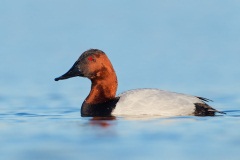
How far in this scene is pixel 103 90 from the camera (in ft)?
35.4

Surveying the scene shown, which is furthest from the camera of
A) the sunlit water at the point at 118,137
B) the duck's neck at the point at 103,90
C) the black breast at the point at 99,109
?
the duck's neck at the point at 103,90

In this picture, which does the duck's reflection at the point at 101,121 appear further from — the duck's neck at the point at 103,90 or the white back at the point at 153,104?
the duck's neck at the point at 103,90

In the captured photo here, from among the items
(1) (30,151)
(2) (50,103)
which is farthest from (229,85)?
(1) (30,151)

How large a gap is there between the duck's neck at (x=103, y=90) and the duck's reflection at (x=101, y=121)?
1.81 ft

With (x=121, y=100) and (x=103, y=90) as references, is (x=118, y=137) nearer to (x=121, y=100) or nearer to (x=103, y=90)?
(x=121, y=100)

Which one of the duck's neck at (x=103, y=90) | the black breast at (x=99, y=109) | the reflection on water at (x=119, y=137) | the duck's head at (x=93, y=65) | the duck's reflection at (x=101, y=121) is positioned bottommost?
the reflection on water at (x=119, y=137)

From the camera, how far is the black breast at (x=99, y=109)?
1027 centimetres

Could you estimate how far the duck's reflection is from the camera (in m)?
9.46

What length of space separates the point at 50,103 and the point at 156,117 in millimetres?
3378

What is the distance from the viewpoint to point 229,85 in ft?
51.6

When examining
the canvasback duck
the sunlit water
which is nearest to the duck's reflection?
the sunlit water

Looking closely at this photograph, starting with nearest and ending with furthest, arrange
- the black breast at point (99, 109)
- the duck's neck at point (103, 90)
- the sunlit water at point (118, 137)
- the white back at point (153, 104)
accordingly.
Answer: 1. the sunlit water at point (118, 137)
2. the white back at point (153, 104)
3. the black breast at point (99, 109)
4. the duck's neck at point (103, 90)

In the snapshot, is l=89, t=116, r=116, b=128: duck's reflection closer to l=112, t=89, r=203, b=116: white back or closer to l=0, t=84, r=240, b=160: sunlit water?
l=0, t=84, r=240, b=160: sunlit water

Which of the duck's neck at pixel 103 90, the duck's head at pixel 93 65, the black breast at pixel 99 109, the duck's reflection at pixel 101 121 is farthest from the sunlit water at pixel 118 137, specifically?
the duck's head at pixel 93 65
